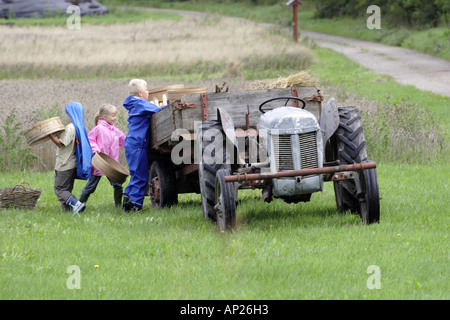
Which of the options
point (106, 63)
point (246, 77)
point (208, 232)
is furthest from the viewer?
point (106, 63)

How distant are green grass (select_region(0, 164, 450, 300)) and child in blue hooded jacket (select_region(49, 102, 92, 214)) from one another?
0.30 meters

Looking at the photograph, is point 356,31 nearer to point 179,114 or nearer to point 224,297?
point 179,114

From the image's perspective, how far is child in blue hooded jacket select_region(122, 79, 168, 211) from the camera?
9812 millimetres

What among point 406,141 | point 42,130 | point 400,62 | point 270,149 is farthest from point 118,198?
point 400,62

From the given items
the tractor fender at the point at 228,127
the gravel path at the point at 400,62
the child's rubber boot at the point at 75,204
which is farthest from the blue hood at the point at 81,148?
the gravel path at the point at 400,62

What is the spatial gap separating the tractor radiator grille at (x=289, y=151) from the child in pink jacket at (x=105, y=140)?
3.43m

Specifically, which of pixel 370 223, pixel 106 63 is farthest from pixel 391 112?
pixel 106 63

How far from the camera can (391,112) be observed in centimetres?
1512

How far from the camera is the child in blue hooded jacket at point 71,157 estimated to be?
388 inches

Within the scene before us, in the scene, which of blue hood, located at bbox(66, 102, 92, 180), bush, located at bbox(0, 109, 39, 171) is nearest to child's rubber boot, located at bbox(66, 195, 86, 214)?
blue hood, located at bbox(66, 102, 92, 180)

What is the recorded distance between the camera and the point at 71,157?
9992 millimetres

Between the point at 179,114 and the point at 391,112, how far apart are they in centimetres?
765

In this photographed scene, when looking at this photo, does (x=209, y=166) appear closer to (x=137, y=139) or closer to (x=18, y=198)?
(x=137, y=139)
